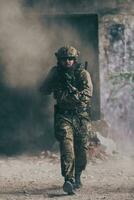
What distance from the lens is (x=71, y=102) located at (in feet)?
22.5

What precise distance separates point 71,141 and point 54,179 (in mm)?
1309

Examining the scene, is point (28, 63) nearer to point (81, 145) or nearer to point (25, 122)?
point (25, 122)

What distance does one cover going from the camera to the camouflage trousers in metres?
6.70

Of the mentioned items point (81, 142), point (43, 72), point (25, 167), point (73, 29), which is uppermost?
point (73, 29)

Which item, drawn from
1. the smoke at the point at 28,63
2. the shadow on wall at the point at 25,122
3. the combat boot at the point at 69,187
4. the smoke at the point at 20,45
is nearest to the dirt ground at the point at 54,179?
the combat boot at the point at 69,187

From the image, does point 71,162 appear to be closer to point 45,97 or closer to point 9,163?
point 9,163

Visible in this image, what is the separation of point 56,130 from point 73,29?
3.38 m

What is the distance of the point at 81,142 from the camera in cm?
693

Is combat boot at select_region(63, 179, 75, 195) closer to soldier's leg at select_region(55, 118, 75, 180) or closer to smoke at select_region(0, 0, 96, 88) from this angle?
soldier's leg at select_region(55, 118, 75, 180)

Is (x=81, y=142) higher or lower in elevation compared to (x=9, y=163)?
higher

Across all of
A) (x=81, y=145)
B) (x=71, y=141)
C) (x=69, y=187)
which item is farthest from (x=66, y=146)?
(x=69, y=187)

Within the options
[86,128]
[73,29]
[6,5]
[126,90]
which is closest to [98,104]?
[126,90]

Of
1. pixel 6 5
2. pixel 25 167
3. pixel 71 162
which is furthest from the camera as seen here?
pixel 6 5

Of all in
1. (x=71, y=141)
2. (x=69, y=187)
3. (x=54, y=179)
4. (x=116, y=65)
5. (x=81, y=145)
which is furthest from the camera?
(x=116, y=65)
